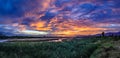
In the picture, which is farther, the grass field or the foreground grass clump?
the foreground grass clump

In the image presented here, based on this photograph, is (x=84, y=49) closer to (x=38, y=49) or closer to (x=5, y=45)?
(x=38, y=49)

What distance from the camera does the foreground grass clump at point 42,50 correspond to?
30.4 m

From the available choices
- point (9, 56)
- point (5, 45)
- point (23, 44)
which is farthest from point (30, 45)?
point (9, 56)

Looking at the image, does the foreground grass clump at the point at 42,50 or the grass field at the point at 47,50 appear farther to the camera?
the foreground grass clump at the point at 42,50

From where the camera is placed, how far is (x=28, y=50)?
1268 inches

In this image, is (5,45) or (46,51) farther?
(5,45)

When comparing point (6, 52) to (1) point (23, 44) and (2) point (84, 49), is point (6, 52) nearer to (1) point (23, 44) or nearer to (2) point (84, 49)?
(1) point (23, 44)

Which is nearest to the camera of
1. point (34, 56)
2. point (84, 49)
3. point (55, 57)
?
point (55, 57)

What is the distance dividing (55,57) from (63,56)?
98 centimetres

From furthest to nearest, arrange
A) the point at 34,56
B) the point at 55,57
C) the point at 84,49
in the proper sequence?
the point at 84,49
the point at 34,56
the point at 55,57

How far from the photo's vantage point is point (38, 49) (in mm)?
32750

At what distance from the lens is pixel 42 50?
3216 centimetres

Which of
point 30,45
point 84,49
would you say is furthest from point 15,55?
point 84,49

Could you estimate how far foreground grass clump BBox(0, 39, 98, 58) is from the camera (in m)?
30.4
